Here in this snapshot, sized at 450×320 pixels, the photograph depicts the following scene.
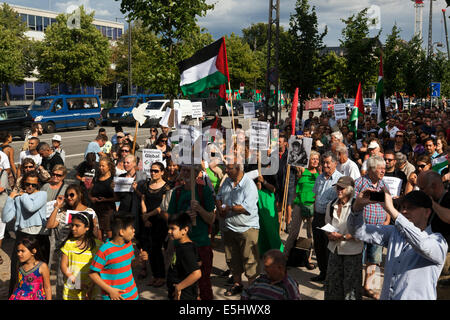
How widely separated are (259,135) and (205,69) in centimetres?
159

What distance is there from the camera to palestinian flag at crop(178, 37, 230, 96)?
8047 millimetres

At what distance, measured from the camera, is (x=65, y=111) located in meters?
25.7

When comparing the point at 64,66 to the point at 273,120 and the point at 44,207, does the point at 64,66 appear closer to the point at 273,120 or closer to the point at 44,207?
the point at 273,120

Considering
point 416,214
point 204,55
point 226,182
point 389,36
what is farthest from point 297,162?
point 389,36

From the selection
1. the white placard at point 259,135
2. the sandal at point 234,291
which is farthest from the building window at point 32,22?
the sandal at point 234,291

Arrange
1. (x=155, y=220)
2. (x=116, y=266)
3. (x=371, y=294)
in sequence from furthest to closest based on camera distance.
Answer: (x=155, y=220)
(x=371, y=294)
(x=116, y=266)

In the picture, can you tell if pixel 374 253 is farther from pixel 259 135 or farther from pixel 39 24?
pixel 39 24

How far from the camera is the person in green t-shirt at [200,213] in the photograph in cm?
493

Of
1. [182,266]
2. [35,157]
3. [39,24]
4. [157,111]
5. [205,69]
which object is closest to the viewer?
[182,266]

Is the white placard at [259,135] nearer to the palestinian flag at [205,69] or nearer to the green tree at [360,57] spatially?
the palestinian flag at [205,69]

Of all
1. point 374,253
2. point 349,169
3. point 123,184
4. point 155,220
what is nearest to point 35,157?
point 123,184

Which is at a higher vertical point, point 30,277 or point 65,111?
point 65,111

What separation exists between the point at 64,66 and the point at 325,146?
3130 centimetres
